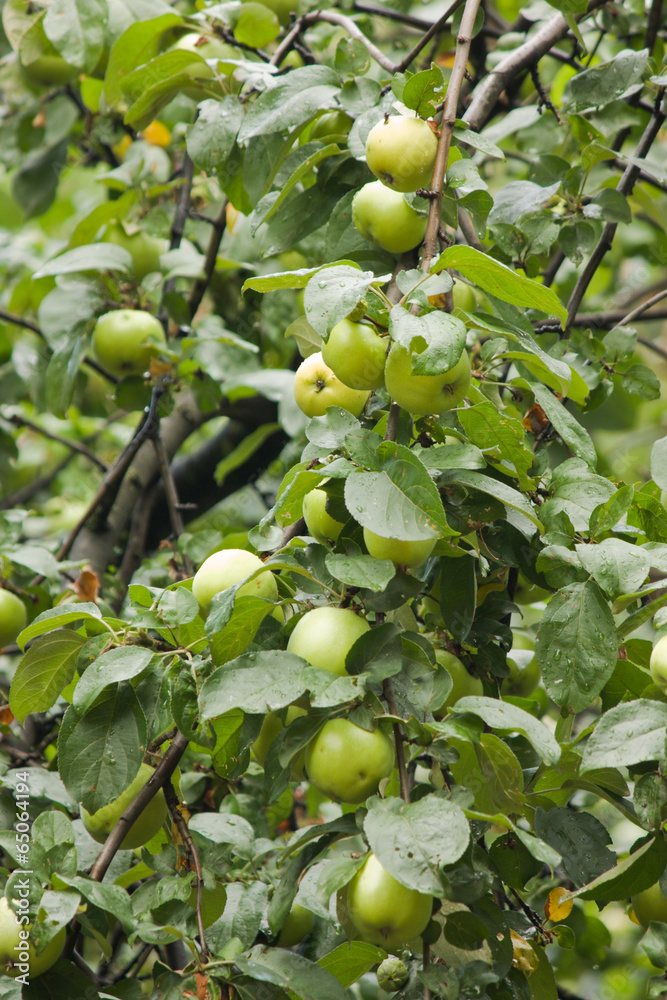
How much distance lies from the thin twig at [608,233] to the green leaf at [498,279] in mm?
428

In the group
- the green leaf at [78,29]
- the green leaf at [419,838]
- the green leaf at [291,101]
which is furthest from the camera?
the green leaf at [78,29]

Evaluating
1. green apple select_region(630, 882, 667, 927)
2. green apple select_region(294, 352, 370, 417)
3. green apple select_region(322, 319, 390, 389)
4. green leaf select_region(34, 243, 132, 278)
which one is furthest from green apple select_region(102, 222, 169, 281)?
green apple select_region(630, 882, 667, 927)

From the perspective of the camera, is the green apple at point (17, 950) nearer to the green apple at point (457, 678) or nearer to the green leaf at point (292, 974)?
the green leaf at point (292, 974)

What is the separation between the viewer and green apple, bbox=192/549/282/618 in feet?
2.66

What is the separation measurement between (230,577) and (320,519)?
10cm

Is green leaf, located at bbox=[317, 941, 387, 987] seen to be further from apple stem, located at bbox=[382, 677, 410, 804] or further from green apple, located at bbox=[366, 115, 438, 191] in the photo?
green apple, located at bbox=[366, 115, 438, 191]

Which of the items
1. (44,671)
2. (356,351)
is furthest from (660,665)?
(44,671)

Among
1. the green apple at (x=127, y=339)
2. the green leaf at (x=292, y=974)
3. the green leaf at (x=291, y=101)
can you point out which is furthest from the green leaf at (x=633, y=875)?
Result: the green apple at (x=127, y=339)

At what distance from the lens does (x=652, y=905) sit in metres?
0.81

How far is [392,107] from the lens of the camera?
3.11 feet

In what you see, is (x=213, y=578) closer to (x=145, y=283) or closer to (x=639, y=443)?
(x=145, y=283)

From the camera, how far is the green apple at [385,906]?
0.61 meters

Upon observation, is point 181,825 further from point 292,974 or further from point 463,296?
point 463,296

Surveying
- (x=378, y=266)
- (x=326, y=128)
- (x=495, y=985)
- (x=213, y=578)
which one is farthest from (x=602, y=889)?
(x=326, y=128)
